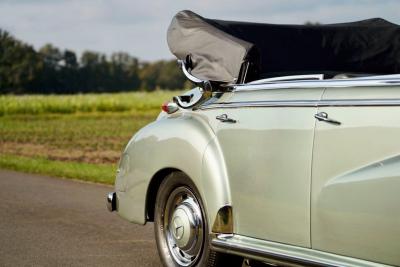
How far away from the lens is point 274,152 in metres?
5.18

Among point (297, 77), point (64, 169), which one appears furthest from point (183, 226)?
point (64, 169)

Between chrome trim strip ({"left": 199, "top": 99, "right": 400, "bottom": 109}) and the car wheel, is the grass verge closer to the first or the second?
the car wheel

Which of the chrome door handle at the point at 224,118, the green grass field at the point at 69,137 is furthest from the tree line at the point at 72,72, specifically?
the chrome door handle at the point at 224,118

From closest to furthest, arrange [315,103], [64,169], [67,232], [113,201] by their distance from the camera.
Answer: [315,103], [113,201], [67,232], [64,169]

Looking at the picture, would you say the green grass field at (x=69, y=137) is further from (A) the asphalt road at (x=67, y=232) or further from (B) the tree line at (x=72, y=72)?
(B) the tree line at (x=72, y=72)

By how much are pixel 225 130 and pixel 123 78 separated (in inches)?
4455

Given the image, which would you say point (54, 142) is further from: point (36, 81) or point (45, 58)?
point (45, 58)

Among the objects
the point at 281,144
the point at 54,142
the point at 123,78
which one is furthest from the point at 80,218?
the point at 123,78

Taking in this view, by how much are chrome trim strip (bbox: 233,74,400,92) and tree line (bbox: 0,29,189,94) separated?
274ft

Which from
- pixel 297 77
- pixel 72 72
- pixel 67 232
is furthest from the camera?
pixel 72 72

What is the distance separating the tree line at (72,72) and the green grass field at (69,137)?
34.1m

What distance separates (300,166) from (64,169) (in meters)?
10.9

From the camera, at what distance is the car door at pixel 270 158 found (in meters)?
4.98

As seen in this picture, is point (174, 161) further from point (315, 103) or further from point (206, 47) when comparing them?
point (315, 103)
